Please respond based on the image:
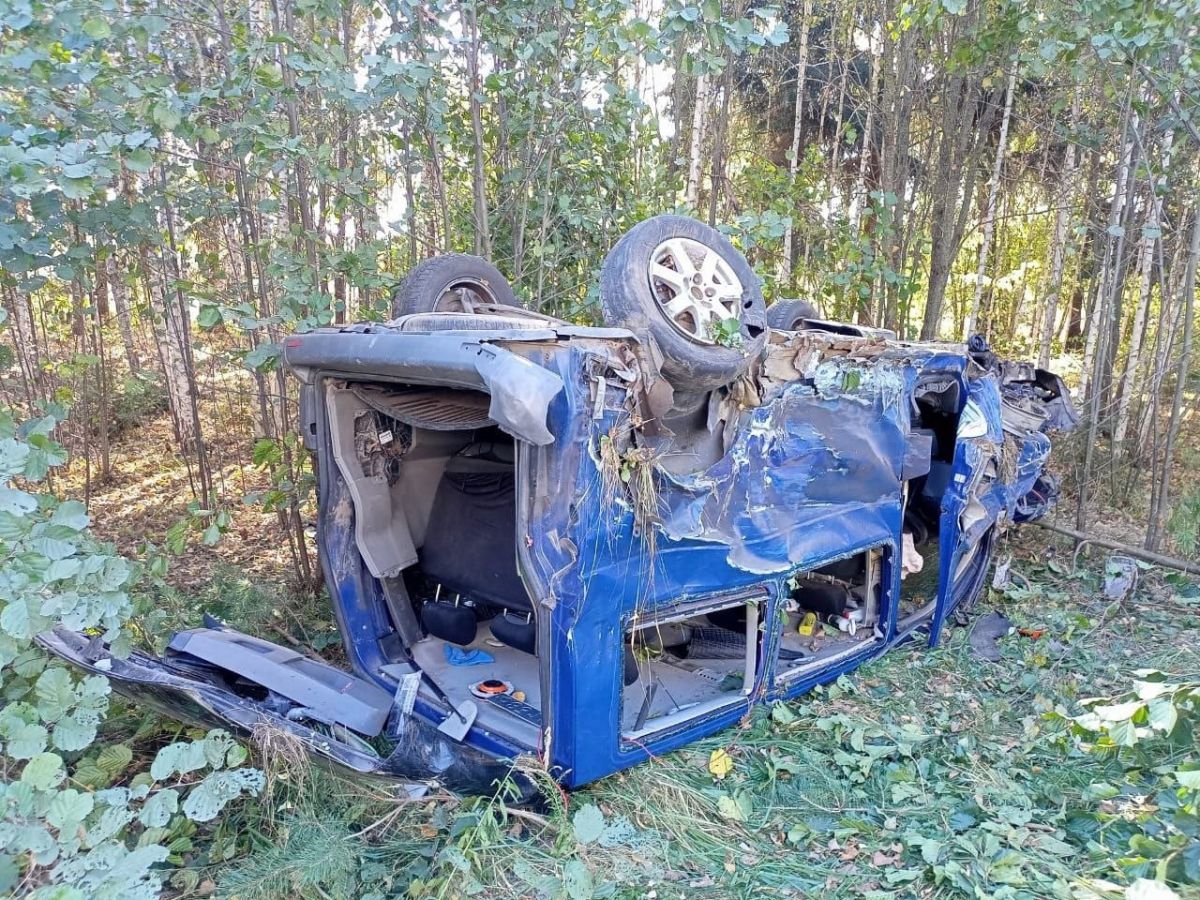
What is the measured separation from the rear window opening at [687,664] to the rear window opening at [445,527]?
0.42 m

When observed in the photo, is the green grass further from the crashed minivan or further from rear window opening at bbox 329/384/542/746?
rear window opening at bbox 329/384/542/746

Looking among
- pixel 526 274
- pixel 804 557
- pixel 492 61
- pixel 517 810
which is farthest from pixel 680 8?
pixel 517 810

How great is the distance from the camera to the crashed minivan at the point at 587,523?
256 centimetres

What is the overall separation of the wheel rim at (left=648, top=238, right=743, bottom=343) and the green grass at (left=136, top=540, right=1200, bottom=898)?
169 cm

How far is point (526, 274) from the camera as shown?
222 inches

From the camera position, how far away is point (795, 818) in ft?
9.72

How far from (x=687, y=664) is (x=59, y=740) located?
8.06ft

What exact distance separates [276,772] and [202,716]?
328 millimetres

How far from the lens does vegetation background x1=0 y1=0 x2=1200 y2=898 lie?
243cm

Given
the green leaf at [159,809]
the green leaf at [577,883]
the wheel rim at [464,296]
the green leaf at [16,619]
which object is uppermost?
the wheel rim at [464,296]

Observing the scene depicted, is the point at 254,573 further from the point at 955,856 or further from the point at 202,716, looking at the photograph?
the point at 955,856

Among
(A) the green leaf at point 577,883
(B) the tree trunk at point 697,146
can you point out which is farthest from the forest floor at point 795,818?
(B) the tree trunk at point 697,146

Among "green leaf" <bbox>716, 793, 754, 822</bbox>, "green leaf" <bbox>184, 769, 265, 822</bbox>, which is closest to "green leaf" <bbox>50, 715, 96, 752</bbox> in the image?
"green leaf" <bbox>184, 769, 265, 822</bbox>

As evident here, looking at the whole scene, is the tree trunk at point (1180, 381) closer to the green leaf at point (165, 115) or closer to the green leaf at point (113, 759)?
the green leaf at point (165, 115)
